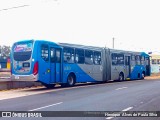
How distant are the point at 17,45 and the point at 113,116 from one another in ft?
41.7

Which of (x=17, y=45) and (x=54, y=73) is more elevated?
(x=17, y=45)

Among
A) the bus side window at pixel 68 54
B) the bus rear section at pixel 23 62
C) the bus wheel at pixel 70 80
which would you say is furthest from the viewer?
the bus wheel at pixel 70 80

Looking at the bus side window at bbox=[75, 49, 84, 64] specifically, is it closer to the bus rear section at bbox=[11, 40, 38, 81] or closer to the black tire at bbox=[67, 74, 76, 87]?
the black tire at bbox=[67, 74, 76, 87]

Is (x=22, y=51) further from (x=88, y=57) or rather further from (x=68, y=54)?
(x=88, y=57)

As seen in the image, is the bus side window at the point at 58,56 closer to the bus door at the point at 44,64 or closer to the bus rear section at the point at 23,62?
the bus door at the point at 44,64

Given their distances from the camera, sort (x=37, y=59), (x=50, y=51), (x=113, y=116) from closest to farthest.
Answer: (x=113, y=116)
(x=37, y=59)
(x=50, y=51)

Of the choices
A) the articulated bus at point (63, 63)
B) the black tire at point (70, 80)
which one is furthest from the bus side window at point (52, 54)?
the black tire at point (70, 80)

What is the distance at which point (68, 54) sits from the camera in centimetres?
2380

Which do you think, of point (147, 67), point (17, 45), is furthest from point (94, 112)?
point (147, 67)

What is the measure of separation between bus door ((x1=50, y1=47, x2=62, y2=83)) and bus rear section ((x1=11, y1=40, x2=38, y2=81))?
1722mm

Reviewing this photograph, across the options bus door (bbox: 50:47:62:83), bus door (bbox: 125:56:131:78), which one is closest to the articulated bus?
bus door (bbox: 50:47:62:83)

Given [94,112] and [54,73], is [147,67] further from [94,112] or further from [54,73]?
[94,112]

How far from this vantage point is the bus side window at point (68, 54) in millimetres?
23373

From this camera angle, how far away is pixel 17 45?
21562 millimetres
